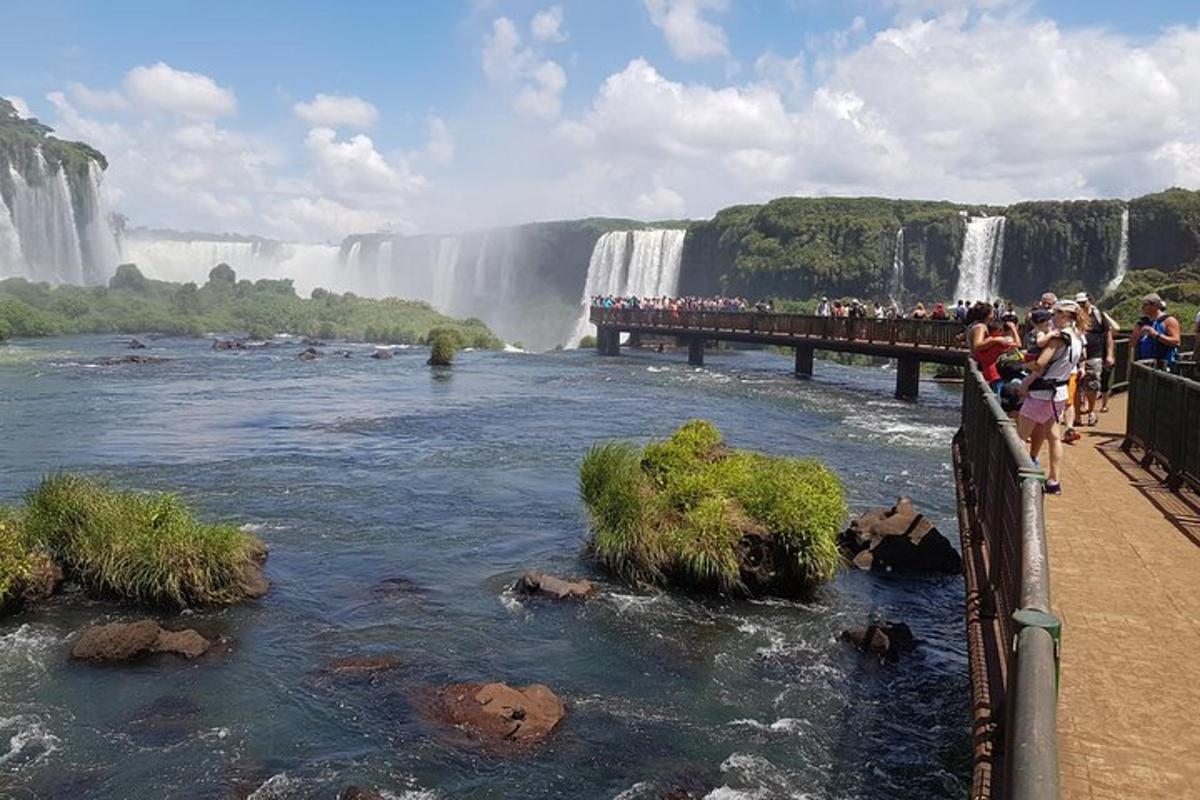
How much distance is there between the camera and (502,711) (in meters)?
9.42

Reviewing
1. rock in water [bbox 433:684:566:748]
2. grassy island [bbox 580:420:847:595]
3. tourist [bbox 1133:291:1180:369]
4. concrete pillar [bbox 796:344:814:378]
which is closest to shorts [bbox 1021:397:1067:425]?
grassy island [bbox 580:420:847:595]

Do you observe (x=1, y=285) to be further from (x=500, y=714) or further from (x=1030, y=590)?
(x=1030, y=590)

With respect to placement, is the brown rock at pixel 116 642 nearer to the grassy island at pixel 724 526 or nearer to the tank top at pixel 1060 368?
the grassy island at pixel 724 526

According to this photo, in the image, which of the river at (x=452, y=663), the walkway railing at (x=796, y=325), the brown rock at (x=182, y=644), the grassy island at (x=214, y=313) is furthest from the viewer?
the grassy island at (x=214, y=313)

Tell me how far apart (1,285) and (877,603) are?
8758 cm

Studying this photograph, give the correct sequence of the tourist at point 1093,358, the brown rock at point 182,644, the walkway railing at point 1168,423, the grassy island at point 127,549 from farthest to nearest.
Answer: the tourist at point 1093,358 < the grassy island at point 127,549 < the brown rock at point 182,644 < the walkway railing at point 1168,423

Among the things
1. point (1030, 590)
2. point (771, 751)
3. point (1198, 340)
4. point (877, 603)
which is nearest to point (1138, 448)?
point (1198, 340)

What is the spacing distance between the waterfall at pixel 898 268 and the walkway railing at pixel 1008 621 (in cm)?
7295

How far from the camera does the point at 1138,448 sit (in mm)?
12727

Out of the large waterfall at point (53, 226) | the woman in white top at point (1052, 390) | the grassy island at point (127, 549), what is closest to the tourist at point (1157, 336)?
the woman in white top at point (1052, 390)

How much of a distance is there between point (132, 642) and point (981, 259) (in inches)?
2609

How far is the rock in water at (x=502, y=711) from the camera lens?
916 centimetres

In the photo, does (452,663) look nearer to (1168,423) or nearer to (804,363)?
(1168,423)

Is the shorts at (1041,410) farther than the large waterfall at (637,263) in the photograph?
No
